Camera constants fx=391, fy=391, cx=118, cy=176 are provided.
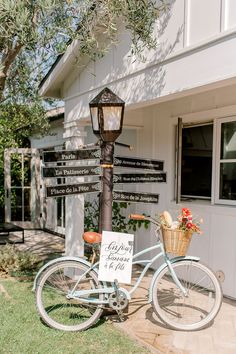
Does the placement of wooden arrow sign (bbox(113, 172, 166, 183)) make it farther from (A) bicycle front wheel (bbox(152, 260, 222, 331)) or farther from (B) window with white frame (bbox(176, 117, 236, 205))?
(B) window with white frame (bbox(176, 117, 236, 205))

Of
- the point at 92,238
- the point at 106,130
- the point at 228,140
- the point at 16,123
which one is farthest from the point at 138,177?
the point at 16,123

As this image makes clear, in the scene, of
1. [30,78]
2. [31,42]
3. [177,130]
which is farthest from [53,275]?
[30,78]

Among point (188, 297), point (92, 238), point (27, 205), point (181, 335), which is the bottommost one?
point (181, 335)

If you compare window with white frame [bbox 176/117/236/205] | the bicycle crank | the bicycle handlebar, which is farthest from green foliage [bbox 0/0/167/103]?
the bicycle crank

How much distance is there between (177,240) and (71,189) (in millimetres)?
1249

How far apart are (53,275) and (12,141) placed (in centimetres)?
770

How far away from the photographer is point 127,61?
486 centimetres

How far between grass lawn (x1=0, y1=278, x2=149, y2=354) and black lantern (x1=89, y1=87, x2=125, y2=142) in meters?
2.03

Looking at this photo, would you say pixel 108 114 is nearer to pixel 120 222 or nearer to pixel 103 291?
pixel 103 291

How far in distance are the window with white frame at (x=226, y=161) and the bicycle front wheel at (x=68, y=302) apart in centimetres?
226

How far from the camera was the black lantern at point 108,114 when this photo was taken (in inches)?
160

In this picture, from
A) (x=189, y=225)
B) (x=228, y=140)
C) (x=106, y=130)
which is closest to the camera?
(x=189, y=225)

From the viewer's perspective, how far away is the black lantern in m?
4.07

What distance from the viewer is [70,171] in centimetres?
425
